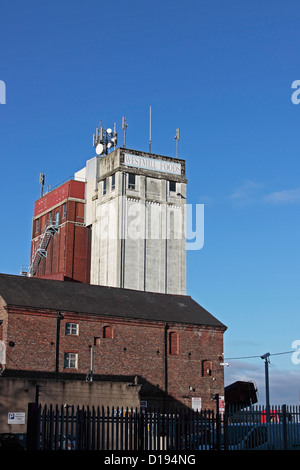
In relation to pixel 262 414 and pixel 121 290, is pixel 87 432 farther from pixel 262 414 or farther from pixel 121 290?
pixel 121 290

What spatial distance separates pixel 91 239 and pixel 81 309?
2831cm

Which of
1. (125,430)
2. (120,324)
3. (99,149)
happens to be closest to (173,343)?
(120,324)

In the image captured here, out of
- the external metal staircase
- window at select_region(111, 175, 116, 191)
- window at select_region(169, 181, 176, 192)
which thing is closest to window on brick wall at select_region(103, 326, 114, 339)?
window at select_region(111, 175, 116, 191)

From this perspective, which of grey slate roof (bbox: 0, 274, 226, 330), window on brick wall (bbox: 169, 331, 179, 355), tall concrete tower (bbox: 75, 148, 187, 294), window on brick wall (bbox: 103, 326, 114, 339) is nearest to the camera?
grey slate roof (bbox: 0, 274, 226, 330)

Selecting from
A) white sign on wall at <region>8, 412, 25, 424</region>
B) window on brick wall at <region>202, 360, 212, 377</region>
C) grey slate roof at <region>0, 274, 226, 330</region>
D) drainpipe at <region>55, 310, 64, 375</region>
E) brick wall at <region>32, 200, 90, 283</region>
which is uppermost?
brick wall at <region>32, 200, 90, 283</region>

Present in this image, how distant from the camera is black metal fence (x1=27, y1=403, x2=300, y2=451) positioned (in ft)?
67.0

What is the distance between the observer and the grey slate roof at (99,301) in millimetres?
47406

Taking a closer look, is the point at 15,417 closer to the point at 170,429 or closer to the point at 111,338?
the point at 111,338

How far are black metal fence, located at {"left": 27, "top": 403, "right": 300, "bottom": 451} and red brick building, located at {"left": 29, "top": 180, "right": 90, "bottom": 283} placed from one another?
161ft

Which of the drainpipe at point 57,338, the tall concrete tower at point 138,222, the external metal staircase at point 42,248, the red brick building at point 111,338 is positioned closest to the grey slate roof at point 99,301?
the red brick building at point 111,338

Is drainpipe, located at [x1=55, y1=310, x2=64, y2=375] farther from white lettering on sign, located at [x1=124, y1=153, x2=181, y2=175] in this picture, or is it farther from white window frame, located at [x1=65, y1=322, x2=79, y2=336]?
white lettering on sign, located at [x1=124, y1=153, x2=181, y2=175]

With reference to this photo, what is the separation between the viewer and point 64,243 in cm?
7538

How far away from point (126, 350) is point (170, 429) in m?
27.4

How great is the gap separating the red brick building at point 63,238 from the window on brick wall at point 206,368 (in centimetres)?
2370
